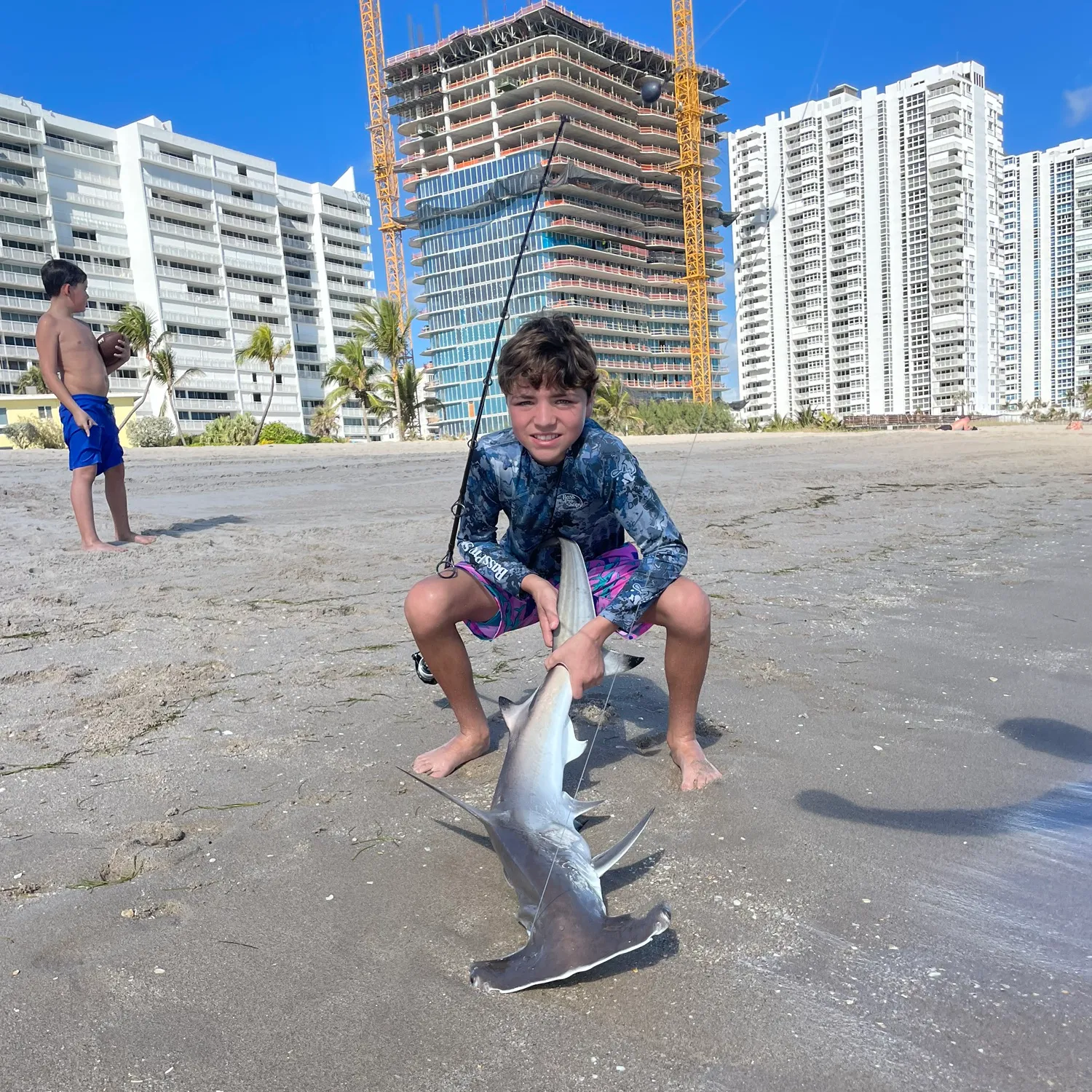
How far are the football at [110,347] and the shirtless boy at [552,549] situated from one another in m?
4.51

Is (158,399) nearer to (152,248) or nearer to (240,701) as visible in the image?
(152,248)

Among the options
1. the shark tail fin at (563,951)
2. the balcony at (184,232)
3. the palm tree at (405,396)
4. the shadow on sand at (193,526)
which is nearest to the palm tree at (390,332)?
the palm tree at (405,396)

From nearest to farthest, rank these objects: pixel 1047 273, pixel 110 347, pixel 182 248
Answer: pixel 110 347
pixel 182 248
pixel 1047 273

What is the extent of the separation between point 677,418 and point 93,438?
1600 inches

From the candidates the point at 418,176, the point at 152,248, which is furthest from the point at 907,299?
the point at 152,248

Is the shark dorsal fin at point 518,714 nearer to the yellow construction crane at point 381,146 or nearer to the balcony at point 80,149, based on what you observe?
the balcony at point 80,149

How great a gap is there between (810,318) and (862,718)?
301ft

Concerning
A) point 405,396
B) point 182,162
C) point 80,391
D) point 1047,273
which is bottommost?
point 80,391

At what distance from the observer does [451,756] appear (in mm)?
2406

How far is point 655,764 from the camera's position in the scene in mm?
2359

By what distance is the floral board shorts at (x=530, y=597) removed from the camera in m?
2.43

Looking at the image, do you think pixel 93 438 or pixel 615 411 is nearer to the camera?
pixel 93 438

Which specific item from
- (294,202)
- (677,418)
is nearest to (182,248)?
(294,202)

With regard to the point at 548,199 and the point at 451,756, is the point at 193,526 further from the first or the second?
the point at 548,199
